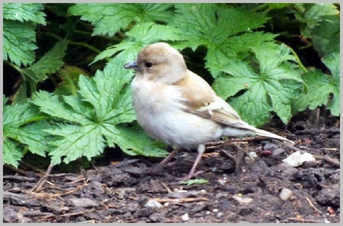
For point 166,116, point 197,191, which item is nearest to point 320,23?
point 166,116

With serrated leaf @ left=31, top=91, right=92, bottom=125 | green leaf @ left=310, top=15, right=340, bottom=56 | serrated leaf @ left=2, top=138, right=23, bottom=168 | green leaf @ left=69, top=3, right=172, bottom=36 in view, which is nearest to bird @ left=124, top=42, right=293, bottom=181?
serrated leaf @ left=31, top=91, right=92, bottom=125

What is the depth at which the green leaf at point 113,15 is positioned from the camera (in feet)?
22.9

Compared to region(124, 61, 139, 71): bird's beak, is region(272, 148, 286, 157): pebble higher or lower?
lower

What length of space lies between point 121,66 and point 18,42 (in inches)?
32.9

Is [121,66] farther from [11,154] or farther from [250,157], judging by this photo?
[250,157]

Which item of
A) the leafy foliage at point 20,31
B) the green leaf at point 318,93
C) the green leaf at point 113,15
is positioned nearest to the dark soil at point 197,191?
the green leaf at point 318,93

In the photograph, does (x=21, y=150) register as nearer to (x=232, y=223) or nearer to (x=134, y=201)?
(x=134, y=201)

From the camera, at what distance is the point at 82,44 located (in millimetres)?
7477

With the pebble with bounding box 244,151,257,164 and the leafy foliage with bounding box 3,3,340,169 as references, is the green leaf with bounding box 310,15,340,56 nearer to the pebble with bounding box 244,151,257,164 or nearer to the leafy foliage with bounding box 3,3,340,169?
the leafy foliage with bounding box 3,3,340,169

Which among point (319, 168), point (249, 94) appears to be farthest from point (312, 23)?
point (319, 168)

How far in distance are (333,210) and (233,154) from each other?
119 cm

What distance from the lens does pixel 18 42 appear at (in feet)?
22.2

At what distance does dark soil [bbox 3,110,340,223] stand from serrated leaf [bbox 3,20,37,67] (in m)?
0.94

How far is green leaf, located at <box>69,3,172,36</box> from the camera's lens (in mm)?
6973
